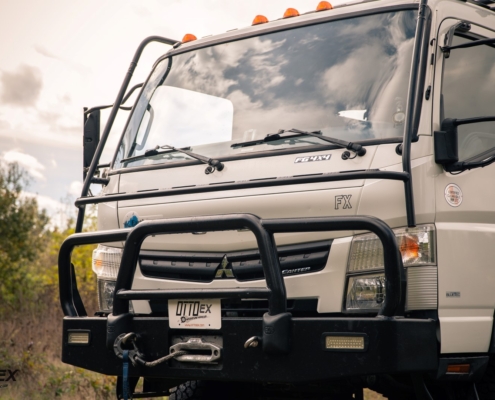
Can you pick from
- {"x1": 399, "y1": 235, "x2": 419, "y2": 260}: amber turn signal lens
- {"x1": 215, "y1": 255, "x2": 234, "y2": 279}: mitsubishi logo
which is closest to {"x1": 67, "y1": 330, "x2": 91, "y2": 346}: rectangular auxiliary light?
{"x1": 215, "y1": 255, "x2": 234, "y2": 279}: mitsubishi logo

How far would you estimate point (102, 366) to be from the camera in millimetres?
4418

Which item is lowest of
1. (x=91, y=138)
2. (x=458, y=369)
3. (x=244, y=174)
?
(x=458, y=369)

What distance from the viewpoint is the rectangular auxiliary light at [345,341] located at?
3.67m

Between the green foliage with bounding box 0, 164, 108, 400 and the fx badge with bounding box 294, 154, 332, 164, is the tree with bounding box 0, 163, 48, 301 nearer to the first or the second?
the green foliage with bounding box 0, 164, 108, 400

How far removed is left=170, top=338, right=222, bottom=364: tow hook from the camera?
159 inches

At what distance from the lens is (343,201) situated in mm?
3986

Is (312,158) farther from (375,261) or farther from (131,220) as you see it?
(131,220)

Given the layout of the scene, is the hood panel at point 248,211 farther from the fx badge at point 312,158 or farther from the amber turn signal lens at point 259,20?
the amber turn signal lens at point 259,20

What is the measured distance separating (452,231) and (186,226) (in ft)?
4.61

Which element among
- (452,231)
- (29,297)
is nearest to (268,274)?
(452,231)

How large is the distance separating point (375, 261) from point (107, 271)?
1.81m

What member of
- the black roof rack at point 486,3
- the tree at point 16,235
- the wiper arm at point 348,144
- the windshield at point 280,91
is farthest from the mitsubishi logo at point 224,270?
the tree at point 16,235

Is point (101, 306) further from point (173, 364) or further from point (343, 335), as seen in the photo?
point (343, 335)

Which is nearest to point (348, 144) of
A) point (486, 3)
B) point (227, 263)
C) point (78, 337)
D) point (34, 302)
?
point (227, 263)
